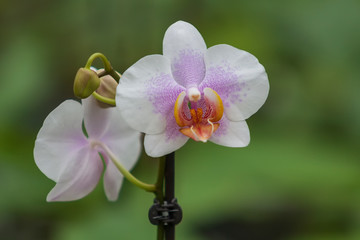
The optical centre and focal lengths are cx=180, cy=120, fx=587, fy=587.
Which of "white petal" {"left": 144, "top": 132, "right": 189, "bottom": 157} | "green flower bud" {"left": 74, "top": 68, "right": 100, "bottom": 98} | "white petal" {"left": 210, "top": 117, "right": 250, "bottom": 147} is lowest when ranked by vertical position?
"white petal" {"left": 144, "top": 132, "right": 189, "bottom": 157}

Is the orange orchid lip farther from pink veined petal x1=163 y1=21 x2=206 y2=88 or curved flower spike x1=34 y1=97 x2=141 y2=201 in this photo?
curved flower spike x1=34 y1=97 x2=141 y2=201

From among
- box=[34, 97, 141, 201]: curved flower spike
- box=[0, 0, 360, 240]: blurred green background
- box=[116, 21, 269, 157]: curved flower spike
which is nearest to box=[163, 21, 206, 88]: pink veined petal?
box=[116, 21, 269, 157]: curved flower spike

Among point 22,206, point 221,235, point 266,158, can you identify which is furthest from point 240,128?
point 221,235

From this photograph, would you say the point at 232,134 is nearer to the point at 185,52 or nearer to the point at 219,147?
the point at 185,52

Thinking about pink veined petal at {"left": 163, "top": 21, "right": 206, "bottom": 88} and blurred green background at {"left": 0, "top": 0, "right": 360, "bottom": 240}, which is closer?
pink veined petal at {"left": 163, "top": 21, "right": 206, "bottom": 88}

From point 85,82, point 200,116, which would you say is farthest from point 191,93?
point 85,82

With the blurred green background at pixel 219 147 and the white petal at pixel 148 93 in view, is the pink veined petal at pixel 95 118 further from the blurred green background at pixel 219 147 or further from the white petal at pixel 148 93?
the blurred green background at pixel 219 147
